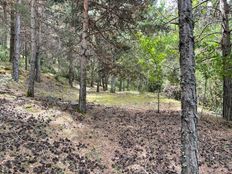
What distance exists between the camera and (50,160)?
7129 mm

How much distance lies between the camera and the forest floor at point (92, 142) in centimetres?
715

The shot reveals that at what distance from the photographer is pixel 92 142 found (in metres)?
9.14

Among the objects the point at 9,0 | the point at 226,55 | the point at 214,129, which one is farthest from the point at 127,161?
the point at 9,0

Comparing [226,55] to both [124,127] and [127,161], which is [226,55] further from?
[127,161]

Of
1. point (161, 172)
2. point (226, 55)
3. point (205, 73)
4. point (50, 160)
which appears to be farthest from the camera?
point (205, 73)

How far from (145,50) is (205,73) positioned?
353 cm

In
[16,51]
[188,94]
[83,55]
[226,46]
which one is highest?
[16,51]

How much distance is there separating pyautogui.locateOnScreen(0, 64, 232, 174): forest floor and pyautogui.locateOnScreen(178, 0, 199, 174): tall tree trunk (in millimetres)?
3058

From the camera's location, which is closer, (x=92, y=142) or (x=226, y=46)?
(x=92, y=142)

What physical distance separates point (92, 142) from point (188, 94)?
16.6 feet

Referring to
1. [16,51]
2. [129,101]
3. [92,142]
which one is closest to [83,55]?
[92,142]

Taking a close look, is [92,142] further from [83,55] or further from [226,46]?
[226,46]

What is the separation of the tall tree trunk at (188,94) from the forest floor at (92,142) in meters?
3.06

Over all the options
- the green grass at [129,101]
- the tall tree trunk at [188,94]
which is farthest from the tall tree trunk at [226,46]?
the tall tree trunk at [188,94]
